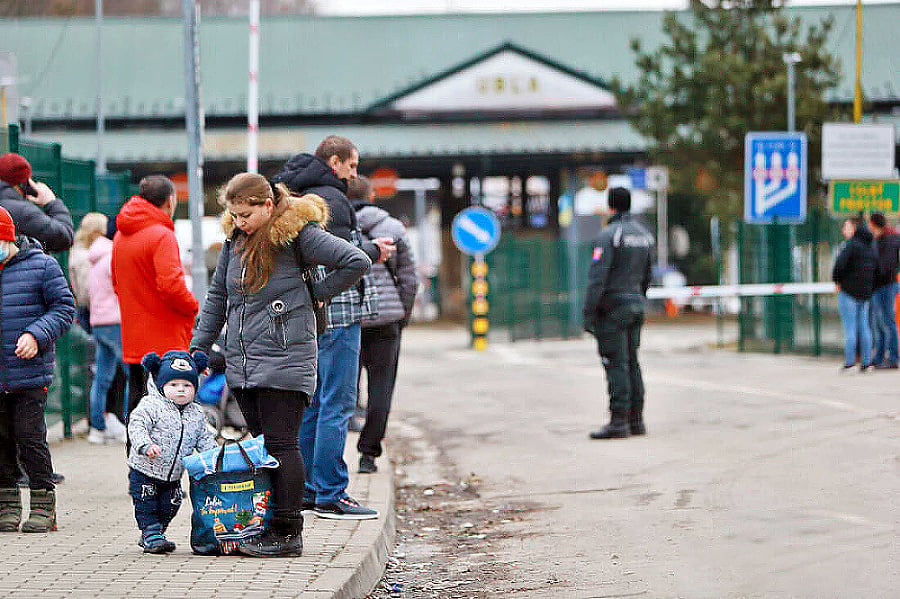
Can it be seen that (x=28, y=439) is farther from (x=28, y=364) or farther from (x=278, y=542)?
(x=278, y=542)

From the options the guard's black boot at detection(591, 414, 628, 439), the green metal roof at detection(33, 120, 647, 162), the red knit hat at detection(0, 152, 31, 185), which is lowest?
the guard's black boot at detection(591, 414, 628, 439)

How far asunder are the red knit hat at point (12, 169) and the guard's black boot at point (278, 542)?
10.3ft

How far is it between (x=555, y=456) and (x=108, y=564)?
204 inches

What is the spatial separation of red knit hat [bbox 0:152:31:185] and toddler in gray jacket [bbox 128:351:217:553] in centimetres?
242

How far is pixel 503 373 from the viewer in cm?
2034

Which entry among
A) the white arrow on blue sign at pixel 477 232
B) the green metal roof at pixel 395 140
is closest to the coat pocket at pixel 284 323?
the white arrow on blue sign at pixel 477 232

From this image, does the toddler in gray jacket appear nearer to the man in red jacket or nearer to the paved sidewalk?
the paved sidewalk

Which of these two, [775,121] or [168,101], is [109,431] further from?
[168,101]

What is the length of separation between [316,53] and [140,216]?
1204 inches

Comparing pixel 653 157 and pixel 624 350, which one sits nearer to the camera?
pixel 624 350

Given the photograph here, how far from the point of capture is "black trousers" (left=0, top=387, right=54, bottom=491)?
310 inches

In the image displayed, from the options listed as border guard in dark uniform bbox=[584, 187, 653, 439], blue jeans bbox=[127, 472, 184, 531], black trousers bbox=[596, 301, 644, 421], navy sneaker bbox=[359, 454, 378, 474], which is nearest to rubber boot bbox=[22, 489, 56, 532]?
blue jeans bbox=[127, 472, 184, 531]

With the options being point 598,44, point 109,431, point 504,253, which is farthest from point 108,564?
point 598,44

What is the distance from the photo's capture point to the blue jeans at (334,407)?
829cm
